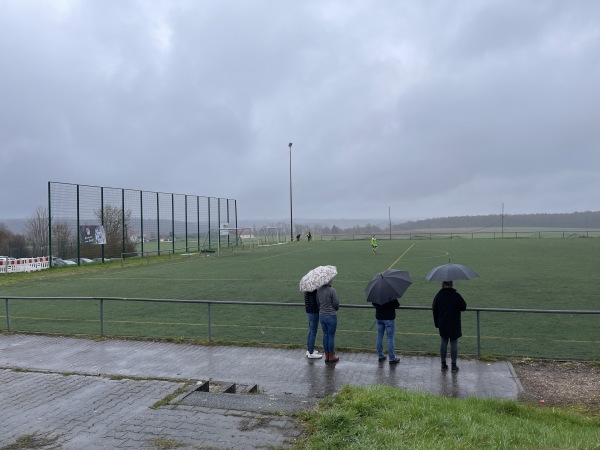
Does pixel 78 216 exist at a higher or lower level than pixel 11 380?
higher

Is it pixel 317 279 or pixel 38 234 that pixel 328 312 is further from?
pixel 38 234

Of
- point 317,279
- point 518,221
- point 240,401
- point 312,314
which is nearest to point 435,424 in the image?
point 240,401

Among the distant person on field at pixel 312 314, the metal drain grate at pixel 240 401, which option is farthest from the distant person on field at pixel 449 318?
the metal drain grate at pixel 240 401

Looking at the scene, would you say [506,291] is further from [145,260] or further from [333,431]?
[145,260]

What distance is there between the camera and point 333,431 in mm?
5227

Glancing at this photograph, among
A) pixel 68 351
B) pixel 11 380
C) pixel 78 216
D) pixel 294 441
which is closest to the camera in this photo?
pixel 294 441

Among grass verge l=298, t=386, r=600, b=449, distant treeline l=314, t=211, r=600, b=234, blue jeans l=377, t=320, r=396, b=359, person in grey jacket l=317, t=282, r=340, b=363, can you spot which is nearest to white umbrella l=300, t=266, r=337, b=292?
person in grey jacket l=317, t=282, r=340, b=363

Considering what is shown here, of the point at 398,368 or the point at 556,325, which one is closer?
the point at 398,368

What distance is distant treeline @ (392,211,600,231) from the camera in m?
127

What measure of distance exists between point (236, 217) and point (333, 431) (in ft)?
200

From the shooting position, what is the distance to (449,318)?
8555 mm

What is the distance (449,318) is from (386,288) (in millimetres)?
1067

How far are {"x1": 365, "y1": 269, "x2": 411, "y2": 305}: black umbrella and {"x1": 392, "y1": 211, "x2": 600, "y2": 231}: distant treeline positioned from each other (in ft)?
400

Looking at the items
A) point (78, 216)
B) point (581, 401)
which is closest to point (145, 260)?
point (78, 216)
